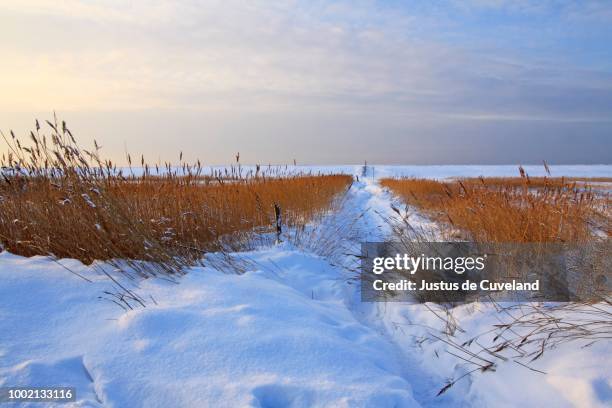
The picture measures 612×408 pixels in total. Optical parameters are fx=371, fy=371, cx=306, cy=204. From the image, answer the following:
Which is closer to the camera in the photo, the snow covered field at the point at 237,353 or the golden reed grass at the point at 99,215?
the snow covered field at the point at 237,353

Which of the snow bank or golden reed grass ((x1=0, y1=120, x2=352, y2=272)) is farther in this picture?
golden reed grass ((x1=0, y1=120, x2=352, y2=272))

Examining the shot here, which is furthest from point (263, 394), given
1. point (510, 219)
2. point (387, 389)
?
point (510, 219)

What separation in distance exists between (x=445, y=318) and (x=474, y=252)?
669 millimetres

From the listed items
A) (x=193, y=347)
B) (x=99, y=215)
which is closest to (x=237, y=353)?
(x=193, y=347)

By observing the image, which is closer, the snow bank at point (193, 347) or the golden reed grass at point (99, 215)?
the snow bank at point (193, 347)

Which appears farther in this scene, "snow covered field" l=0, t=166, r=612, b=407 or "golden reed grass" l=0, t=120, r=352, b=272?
"golden reed grass" l=0, t=120, r=352, b=272

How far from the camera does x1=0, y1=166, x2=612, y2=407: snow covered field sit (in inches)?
59.4

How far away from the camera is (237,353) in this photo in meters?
1.73

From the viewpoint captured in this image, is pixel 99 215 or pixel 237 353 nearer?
pixel 237 353

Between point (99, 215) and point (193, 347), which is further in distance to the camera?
point (99, 215)

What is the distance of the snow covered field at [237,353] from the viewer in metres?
1.51

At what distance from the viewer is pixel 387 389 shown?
1.58 meters

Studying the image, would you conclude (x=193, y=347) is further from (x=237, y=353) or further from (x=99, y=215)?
(x=99, y=215)

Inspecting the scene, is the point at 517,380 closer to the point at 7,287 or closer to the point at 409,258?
the point at 409,258
